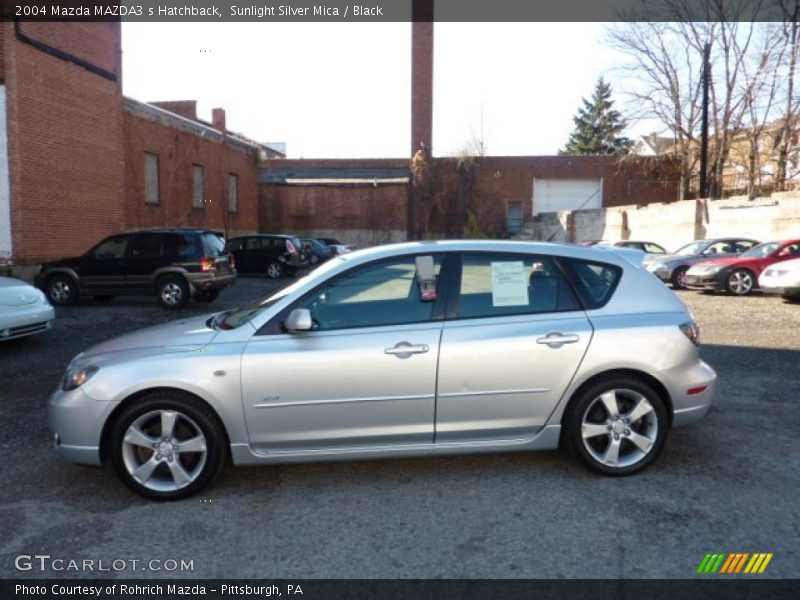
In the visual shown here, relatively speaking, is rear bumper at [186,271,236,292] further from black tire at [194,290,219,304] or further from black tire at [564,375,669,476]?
black tire at [564,375,669,476]

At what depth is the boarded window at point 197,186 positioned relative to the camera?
26547 mm

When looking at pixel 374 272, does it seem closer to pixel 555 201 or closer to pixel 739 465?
pixel 739 465

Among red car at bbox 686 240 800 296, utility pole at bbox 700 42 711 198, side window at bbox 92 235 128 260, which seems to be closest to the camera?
side window at bbox 92 235 128 260

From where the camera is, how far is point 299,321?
386 centimetres

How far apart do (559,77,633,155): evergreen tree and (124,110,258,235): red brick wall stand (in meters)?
33.1

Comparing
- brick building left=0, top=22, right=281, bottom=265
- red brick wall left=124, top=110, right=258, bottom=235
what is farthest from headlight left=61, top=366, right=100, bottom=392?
red brick wall left=124, top=110, right=258, bottom=235

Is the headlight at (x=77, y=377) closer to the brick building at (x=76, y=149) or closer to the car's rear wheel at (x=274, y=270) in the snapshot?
the brick building at (x=76, y=149)

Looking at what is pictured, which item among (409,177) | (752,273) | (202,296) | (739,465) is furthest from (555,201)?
(739,465)

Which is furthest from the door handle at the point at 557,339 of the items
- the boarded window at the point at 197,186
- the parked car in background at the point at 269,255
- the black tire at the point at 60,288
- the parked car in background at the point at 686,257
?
the boarded window at the point at 197,186

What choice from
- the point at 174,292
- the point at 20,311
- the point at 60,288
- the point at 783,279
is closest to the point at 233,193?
the point at 60,288

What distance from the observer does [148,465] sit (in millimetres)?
3873

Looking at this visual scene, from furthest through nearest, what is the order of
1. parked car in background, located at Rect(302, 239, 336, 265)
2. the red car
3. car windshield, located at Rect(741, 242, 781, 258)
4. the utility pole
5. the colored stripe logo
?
the utility pole, parked car in background, located at Rect(302, 239, 336, 265), car windshield, located at Rect(741, 242, 781, 258), the red car, the colored stripe logo

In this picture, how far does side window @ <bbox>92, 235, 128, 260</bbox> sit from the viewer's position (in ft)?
42.5

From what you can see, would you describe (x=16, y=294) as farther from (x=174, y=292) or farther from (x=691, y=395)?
(x=691, y=395)
